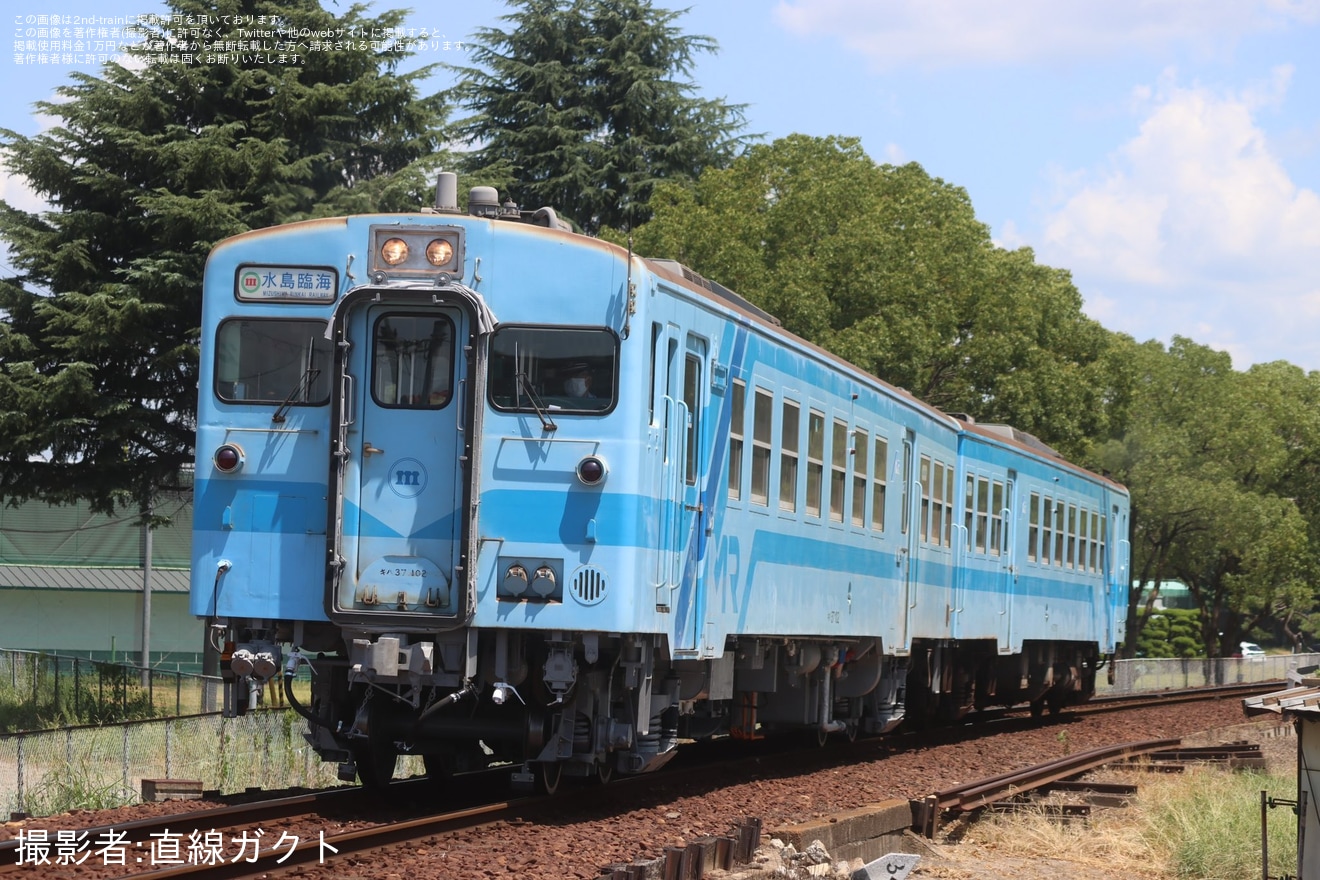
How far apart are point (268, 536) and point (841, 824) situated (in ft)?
12.6

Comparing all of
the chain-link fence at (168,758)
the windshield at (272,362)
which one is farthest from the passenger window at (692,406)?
the chain-link fence at (168,758)

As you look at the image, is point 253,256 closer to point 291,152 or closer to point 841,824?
point 841,824

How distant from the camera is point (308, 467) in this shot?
32.0 feet

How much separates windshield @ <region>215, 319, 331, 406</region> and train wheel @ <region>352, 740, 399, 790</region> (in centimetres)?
213

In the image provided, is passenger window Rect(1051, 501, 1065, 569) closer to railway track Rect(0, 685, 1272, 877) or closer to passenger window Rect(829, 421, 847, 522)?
passenger window Rect(829, 421, 847, 522)

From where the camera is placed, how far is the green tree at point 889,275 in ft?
93.2

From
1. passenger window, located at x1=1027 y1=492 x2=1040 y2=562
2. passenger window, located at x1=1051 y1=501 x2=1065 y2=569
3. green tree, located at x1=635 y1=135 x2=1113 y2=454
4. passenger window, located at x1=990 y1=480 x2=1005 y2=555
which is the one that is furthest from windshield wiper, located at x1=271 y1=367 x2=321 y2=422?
green tree, located at x1=635 y1=135 x2=1113 y2=454

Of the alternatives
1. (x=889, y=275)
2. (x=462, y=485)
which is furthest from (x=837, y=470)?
(x=889, y=275)

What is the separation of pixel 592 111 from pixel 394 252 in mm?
30678

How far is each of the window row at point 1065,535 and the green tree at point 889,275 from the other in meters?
5.53

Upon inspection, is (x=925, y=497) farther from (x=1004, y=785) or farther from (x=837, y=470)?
(x=1004, y=785)

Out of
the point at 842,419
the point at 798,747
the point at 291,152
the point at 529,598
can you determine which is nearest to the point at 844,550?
the point at 842,419

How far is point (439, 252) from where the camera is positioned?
9.80 m

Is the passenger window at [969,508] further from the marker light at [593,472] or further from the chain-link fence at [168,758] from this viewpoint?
the marker light at [593,472]
